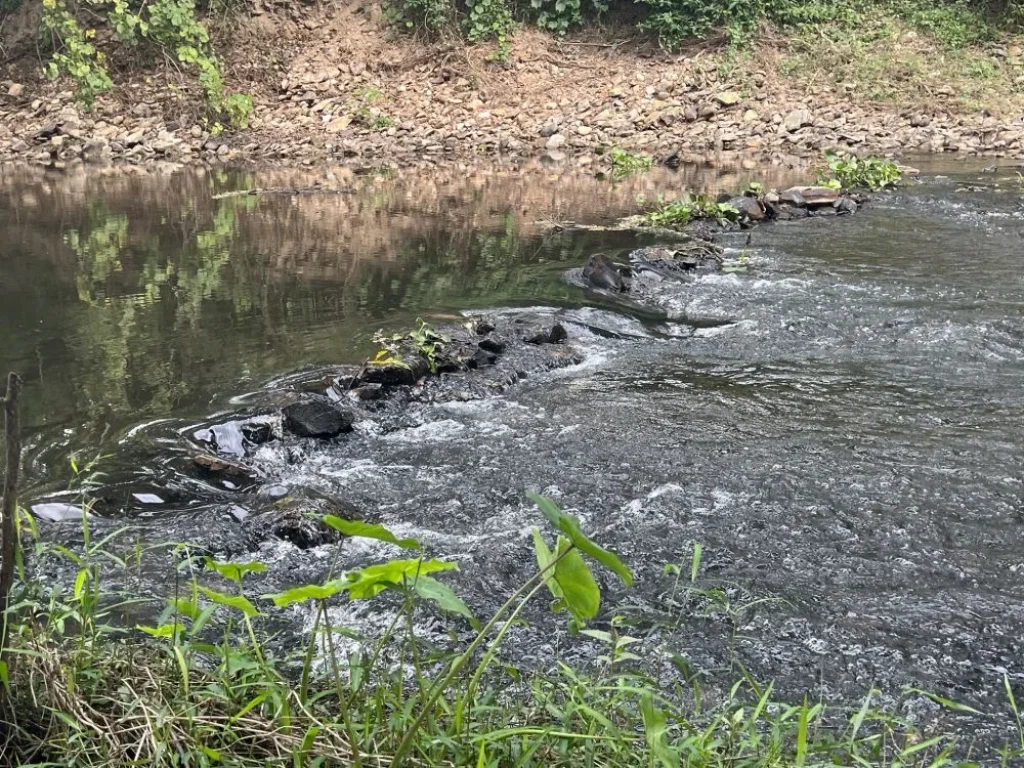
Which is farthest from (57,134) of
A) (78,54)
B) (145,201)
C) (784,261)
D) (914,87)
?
(914,87)

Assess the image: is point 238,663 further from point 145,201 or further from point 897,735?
point 145,201

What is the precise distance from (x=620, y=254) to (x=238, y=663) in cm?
722

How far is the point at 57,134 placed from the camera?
704 inches

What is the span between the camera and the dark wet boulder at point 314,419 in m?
4.76

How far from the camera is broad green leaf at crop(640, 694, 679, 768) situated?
174 cm

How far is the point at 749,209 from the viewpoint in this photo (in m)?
10.6

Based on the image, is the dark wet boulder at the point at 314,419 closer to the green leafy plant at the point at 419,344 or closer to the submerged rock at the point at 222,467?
the submerged rock at the point at 222,467

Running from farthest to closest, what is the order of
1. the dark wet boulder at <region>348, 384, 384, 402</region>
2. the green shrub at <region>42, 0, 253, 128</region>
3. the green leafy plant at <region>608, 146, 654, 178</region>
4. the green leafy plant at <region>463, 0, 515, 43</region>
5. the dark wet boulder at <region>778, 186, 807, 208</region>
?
the green leafy plant at <region>463, 0, 515, 43</region>, the green shrub at <region>42, 0, 253, 128</region>, the green leafy plant at <region>608, 146, 654, 178</region>, the dark wet boulder at <region>778, 186, 807, 208</region>, the dark wet boulder at <region>348, 384, 384, 402</region>

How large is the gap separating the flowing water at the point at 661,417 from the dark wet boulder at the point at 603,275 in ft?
0.69

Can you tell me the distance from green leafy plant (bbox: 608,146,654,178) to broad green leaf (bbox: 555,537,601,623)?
13.6 meters

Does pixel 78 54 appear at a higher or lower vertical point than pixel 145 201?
higher

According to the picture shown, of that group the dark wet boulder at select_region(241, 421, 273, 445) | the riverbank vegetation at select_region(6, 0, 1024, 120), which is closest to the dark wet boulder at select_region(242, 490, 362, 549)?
the dark wet boulder at select_region(241, 421, 273, 445)

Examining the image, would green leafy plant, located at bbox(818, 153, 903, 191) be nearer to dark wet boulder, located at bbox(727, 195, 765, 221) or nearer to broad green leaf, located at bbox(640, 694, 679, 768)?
dark wet boulder, located at bbox(727, 195, 765, 221)

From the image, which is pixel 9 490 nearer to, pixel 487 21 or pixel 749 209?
pixel 749 209
